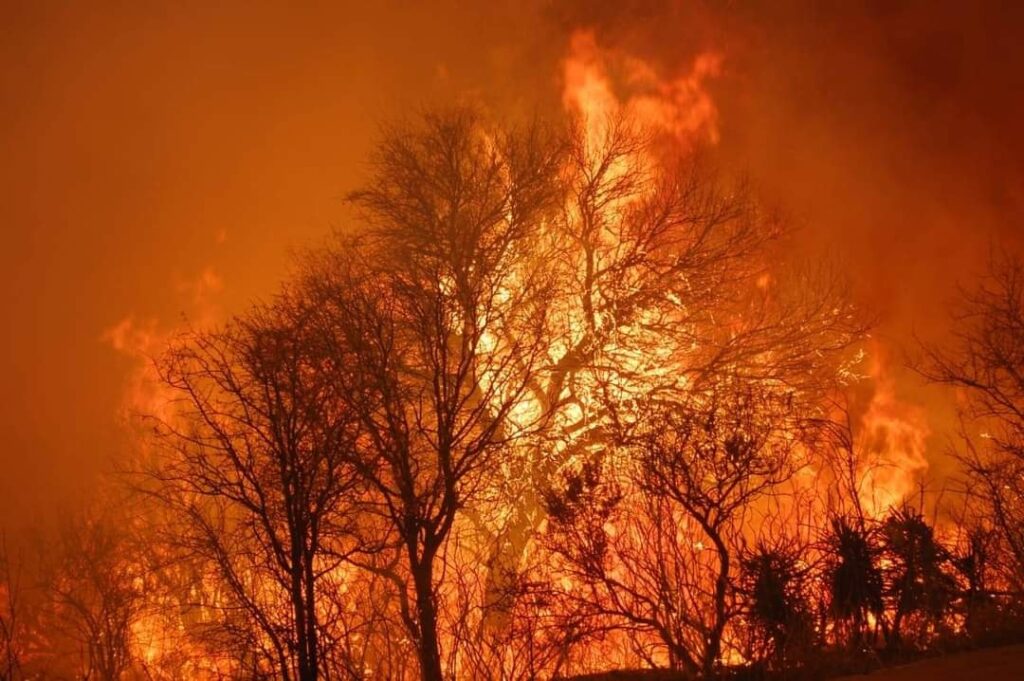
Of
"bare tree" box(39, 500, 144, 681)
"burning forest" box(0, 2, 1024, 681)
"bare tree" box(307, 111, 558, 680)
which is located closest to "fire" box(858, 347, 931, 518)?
"burning forest" box(0, 2, 1024, 681)

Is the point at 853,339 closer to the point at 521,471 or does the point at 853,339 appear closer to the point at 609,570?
the point at 521,471

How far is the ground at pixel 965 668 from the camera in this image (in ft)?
19.6

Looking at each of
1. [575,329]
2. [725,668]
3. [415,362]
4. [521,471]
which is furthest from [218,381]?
[575,329]

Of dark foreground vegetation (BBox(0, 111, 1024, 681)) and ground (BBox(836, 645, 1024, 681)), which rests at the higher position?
dark foreground vegetation (BBox(0, 111, 1024, 681))

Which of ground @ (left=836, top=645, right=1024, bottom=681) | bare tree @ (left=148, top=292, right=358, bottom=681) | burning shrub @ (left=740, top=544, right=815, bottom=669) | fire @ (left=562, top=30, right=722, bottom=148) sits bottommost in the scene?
ground @ (left=836, top=645, right=1024, bottom=681)

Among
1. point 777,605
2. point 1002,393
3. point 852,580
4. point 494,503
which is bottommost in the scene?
point 777,605

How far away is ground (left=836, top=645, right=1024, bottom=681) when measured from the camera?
5965mm

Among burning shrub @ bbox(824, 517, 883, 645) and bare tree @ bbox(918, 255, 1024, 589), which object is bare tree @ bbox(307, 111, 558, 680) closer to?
burning shrub @ bbox(824, 517, 883, 645)

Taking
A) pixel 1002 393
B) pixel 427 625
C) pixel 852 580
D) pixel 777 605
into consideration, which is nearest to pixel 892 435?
pixel 1002 393

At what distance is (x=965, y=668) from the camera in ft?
21.0

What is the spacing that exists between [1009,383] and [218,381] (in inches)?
445

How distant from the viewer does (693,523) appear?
8.61m

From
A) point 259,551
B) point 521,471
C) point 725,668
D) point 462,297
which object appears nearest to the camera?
point 725,668

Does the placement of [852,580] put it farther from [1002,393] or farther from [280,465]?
[1002,393]
